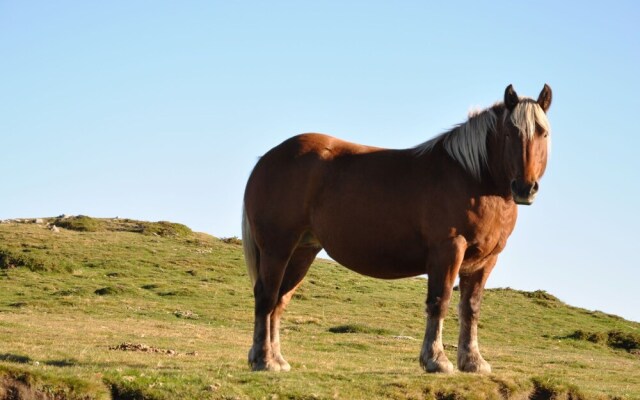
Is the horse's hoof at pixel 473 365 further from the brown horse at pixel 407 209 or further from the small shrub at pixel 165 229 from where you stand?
the small shrub at pixel 165 229

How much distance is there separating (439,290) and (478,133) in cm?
216

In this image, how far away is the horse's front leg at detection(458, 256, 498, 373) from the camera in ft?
39.8

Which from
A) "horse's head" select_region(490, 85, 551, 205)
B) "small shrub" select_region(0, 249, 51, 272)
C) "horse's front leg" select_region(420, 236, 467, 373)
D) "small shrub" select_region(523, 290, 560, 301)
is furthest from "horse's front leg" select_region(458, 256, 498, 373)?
"small shrub" select_region(523, 290, 560, 301)

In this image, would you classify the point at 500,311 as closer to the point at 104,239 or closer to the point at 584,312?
the point at 584,312

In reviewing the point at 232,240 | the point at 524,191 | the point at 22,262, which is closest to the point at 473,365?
the point at 524,191

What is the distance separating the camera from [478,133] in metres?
11.8

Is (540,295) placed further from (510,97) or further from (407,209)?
(510,97)

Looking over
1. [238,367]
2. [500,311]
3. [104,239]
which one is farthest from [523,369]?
[104,239]

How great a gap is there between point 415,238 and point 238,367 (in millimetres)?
3685

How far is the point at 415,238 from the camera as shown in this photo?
38.9ft

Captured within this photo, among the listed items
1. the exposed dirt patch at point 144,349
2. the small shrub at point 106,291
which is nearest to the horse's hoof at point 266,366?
the exposed dirt patch at point 144,349

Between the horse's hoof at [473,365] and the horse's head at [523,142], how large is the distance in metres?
2.45

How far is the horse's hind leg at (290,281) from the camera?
505 inches

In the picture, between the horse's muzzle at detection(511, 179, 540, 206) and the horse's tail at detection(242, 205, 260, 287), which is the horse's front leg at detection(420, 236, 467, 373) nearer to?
the horse's muzzle at detection(511, 179, 540, 206)
